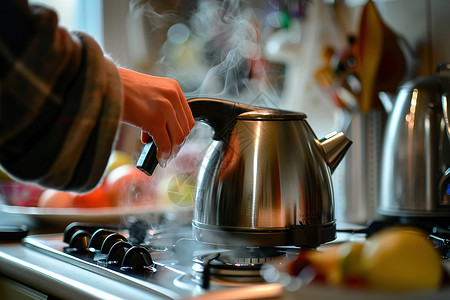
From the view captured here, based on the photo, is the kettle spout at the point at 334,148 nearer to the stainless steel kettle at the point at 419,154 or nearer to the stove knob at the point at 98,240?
the stainless steel kettle at the point at 419,154

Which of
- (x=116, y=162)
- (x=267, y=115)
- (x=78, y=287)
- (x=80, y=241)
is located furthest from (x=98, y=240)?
(x=116, y=162)

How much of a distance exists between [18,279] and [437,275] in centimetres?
58

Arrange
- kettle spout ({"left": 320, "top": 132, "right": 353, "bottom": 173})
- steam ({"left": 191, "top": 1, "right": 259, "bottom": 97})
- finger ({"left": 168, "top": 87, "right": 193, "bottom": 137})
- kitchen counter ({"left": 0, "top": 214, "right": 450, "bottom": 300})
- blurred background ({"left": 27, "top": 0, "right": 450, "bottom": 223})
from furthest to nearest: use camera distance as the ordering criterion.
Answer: blurred background ({"left": 27, "top": 0, "right": 450, "bottom": 223}) < steam ({"left": 191, "top": 1, "right": 259, "bottom": 97}) < kettle spout ({"left": 320, "top": 132, "right": 353, "bottom": 173}) < finger ({"left": 168, "top": 87, "right": 193, "bottom": 137}) < kitchen counter ({"left": 0, "top": 214, "right": 450, "bottom": 300})

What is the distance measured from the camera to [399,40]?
1.14m

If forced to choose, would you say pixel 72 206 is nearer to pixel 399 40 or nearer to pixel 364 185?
pixel 364 185

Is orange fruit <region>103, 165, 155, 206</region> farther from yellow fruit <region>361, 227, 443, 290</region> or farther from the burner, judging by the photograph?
yellow fruit <region>361, 227, 443, 290</region>

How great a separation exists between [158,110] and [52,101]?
123 millimetres

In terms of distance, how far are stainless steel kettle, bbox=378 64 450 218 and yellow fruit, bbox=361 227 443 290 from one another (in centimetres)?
54

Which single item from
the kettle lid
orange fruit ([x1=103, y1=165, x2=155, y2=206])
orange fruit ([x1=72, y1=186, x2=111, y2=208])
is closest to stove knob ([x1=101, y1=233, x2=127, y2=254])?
the kettle lid

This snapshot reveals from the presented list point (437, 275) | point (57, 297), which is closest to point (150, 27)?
point (57, 297)

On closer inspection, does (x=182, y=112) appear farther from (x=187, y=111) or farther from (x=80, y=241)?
(x=80, y=241)

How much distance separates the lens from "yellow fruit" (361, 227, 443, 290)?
35 cm

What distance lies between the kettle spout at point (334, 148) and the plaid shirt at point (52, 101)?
12.3 inches

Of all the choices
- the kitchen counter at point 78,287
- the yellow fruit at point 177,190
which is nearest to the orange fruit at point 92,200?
the yellow fruit at point 177,190
